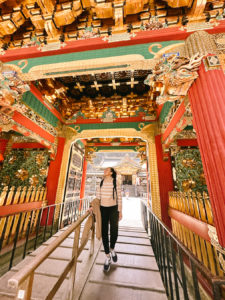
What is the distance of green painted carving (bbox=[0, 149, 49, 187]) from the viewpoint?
5113 mm

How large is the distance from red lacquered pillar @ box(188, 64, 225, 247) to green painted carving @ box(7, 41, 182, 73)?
94cm

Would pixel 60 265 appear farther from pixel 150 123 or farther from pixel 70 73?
pixel 150 123

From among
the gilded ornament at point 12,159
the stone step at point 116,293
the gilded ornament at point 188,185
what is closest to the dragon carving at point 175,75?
the stone step at point 116,293

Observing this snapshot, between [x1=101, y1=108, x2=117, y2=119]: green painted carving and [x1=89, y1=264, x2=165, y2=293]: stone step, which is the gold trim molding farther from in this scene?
[x1=89, y1=264, x2=165, y2=293]: stone step

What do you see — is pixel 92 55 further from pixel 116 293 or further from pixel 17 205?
pixel 17 205

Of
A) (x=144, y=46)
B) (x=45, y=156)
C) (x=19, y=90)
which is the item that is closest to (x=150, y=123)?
(x=144, y=46)

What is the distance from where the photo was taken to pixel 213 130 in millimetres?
1621

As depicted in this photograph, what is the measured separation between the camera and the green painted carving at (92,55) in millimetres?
2262

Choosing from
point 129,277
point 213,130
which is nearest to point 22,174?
point 129,277

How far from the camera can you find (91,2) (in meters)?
2.22

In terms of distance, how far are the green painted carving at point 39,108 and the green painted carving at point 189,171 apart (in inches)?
190

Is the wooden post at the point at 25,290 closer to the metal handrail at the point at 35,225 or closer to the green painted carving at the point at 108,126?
the metal handrail at the point at 35,225

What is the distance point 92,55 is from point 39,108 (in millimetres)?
2698

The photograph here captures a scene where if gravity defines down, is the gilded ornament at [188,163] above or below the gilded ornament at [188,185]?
above
